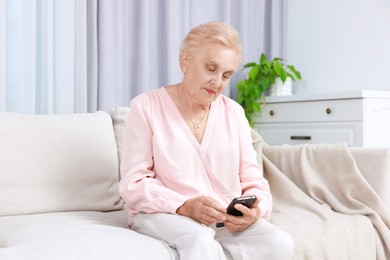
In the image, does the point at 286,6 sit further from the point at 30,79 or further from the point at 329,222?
the point at 329,222

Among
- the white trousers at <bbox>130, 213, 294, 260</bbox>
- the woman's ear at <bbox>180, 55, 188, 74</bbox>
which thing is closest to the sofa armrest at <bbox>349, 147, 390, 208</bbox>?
the white trousers at <bbox>130, 213, 294, 260</bbox>

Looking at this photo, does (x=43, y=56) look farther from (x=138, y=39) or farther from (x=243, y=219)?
(x=243, y=219)

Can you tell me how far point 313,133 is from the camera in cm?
319

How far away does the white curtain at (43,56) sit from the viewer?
8.14 feet

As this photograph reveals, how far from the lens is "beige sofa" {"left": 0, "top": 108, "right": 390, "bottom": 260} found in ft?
5.97

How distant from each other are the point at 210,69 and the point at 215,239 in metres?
0.50

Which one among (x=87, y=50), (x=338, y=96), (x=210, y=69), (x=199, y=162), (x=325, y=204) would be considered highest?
(x=87, y=50)

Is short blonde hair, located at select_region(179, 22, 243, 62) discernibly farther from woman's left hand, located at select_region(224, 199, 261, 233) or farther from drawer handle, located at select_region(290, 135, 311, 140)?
drawer handle, located at select_region(290, 135, 311, 140)

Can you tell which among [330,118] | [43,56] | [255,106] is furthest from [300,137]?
[43,56]

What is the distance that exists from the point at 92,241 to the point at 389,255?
1.11 m

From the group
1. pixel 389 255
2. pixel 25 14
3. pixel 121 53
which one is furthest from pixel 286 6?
pixel 389 255

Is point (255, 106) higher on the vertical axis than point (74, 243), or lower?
higher

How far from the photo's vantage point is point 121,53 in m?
2.85

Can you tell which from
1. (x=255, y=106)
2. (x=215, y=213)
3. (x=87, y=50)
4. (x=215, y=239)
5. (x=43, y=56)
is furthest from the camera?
(x=255, y=106)
